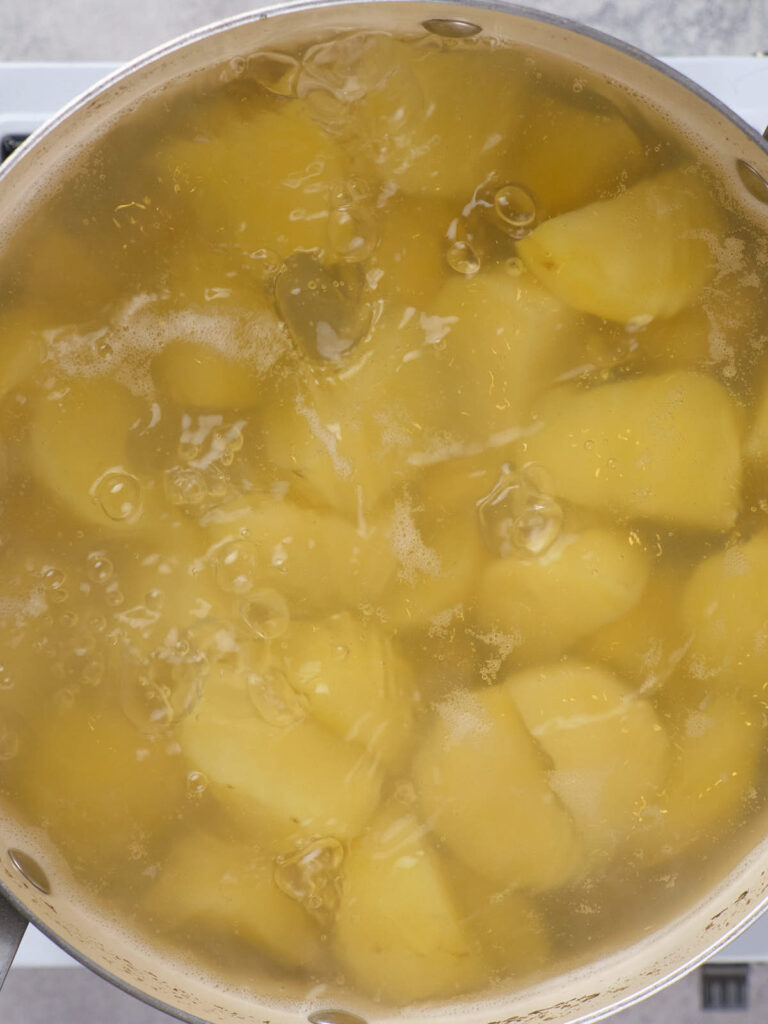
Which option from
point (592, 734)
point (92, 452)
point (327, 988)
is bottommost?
point (327, 988)

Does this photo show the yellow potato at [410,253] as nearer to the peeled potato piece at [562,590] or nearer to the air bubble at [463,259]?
the air bubble at [463,259]

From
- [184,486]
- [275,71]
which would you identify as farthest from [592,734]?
[275,71]

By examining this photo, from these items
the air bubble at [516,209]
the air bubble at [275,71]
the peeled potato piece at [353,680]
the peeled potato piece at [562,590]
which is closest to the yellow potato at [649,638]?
the peeled potato piece at [562,590]

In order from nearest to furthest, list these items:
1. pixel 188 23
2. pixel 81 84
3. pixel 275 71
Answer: pixel 275 71, pixel 81 84, pixel 188 23

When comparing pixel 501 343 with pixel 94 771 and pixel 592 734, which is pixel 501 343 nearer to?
pixel 592 734

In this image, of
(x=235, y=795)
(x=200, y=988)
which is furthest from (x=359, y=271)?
(x=200, y=988)

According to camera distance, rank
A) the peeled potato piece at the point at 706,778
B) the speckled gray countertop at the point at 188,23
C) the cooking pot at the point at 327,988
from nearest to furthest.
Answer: the cooking pot at the point at 327,988
the peeled potato piece at the point at 706,778
the speckled gray countertop at the point at 188,23

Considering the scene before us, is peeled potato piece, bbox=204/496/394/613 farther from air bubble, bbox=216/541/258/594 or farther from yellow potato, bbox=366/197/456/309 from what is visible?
yellow potato, bbox=366/197/456/309
